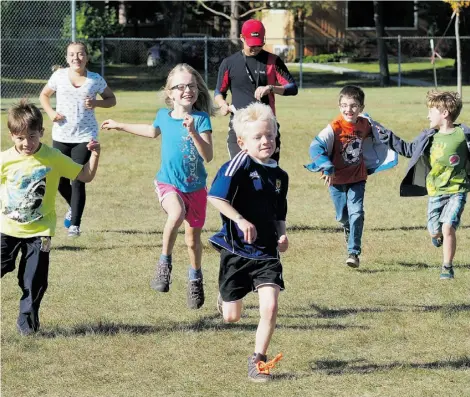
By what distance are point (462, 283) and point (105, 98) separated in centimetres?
450

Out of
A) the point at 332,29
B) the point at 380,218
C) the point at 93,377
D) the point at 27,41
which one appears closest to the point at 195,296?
the point at 93,377

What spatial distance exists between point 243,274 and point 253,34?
422 centimetres

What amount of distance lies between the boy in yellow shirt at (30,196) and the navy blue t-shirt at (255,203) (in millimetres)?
1120

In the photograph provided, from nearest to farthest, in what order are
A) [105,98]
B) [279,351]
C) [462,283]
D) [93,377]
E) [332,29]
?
1. [93,377]
2. [279,351]
3. [462,283]
4. [105,98]
5. [332,29]

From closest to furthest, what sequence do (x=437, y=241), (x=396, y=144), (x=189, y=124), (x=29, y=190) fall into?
(x=29, y=190) < (x=189, y=124) < (x=396, y=144) < (x=437, y=241)

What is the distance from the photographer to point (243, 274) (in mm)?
6156

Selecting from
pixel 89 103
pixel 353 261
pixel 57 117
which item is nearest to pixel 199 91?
pixel 89 103

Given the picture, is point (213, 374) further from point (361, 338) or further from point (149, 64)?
point (149, 64)

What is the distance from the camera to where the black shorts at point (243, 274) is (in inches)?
238

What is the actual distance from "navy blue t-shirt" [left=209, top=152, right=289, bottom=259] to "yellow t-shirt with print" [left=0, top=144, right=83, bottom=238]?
53.4 inches

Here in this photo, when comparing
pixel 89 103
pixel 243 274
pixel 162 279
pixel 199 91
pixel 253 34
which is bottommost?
pixel 162 279

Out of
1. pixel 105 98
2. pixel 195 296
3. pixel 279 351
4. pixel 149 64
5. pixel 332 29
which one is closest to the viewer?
pixel 279 351

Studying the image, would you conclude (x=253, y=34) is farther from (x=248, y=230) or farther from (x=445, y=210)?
(x=248, y=230)

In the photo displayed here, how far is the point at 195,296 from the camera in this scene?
25.2 feet
